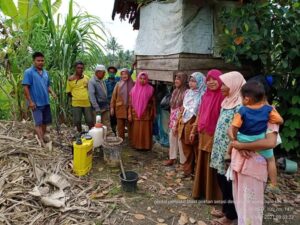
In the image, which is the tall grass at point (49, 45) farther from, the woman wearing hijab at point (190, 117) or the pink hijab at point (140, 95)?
the woman wearing hijab at point (190, 117)

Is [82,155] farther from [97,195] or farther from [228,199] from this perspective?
[228,199]

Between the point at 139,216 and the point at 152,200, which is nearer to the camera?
the point at 139,216

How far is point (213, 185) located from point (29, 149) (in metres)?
2.90

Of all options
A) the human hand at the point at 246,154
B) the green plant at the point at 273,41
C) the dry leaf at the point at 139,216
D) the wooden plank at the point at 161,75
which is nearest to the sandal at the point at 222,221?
the dry leaf at the point at 139,216

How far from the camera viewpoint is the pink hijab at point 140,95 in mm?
5141

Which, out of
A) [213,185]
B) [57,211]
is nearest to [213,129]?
[213,185]

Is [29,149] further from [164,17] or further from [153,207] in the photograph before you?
[164,17]

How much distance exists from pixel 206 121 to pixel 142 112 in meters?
2.05

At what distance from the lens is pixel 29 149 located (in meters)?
4.39

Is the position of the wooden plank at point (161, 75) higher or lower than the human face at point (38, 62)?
lower

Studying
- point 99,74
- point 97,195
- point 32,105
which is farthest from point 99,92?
point 97,195

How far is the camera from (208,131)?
133 inches

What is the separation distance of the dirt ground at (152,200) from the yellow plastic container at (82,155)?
0.41 feet

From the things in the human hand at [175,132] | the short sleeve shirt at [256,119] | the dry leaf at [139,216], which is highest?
the short sleeve shirt at [256,119]
